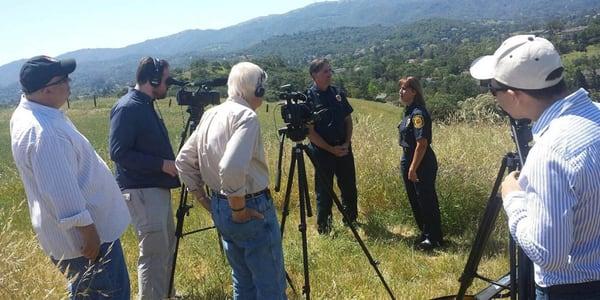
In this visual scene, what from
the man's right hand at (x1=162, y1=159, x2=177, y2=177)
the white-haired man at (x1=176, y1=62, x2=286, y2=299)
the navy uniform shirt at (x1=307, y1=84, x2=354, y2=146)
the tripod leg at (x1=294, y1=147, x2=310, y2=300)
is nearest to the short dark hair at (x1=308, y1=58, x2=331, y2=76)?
the navy uniform shirt at (x1=307, y1=84, x2=354, y2=146)

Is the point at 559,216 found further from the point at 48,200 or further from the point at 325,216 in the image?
the point at 325,216

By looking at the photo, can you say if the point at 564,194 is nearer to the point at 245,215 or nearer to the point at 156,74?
the point at 245,215

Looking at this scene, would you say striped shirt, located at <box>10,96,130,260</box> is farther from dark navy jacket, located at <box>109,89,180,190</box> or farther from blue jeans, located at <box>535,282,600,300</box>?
blue jeans, located at <box>535,282,600,300</box>

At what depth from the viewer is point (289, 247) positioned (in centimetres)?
462

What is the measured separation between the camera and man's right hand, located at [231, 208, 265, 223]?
260cm

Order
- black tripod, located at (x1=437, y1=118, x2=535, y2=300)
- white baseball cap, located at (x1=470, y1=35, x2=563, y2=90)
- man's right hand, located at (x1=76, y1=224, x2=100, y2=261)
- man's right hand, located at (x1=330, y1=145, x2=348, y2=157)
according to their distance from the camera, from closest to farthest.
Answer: white baseball cap, located at (x1=470, y1=35, x2=563, y2=90) < black tripod, located at (x1=437, y1=118, x2=535, y2=300) < man's right hand, located at (x1=76, y1=224, x2=100, y2=261) < man's right hand, located at (x1=330, y1=145, x2=348, y2=157)

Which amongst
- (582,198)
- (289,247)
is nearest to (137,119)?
(289,247)

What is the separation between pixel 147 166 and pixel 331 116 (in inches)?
89.1

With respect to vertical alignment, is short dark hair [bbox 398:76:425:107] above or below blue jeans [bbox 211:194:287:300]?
above

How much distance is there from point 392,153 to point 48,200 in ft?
15.4

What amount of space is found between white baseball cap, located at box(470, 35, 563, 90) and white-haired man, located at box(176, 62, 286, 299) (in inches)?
49.4

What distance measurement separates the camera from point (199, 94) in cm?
354

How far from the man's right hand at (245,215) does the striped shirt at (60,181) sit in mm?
596

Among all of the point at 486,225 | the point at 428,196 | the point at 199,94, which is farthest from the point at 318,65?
the point at 486,225
